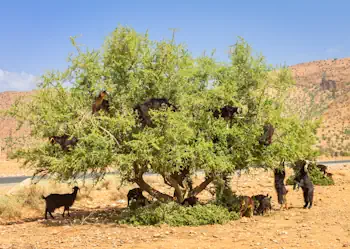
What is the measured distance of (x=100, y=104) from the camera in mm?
12570

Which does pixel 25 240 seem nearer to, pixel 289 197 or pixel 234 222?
pixel 234 222

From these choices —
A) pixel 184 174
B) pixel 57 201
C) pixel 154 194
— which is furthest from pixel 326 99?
pixel 57 201

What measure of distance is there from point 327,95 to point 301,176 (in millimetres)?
86261

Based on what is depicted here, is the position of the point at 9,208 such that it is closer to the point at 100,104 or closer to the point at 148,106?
the point at 100,104

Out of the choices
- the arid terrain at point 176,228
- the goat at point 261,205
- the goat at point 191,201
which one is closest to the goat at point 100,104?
Answer: the arid terrain at point 176,228

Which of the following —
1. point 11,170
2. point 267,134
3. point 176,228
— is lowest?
point 11,170

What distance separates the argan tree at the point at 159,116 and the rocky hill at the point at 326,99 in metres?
39.3

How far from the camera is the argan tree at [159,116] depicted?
39.2 ft

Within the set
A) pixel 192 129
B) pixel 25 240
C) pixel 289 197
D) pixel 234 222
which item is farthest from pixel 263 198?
pixel 25 240

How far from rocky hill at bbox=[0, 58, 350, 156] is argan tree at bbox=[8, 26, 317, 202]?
1549 inches

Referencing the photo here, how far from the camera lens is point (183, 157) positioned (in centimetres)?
1192

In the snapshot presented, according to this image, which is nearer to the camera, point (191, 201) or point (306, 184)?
point (191, 201)

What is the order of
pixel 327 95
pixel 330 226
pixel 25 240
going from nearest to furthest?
pixel 25 240, pixel 330 226, pixel 327 95

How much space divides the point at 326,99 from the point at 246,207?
282 ft
